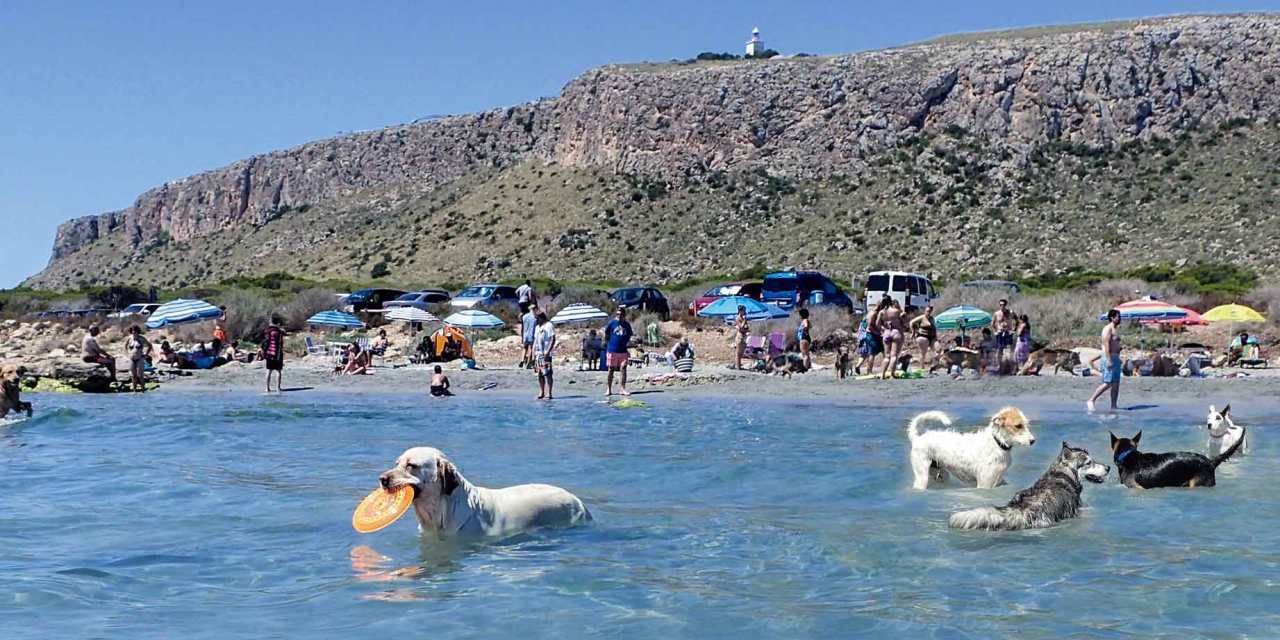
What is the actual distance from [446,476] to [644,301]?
3031cm

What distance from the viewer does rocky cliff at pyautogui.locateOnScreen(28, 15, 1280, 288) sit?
6481 cm

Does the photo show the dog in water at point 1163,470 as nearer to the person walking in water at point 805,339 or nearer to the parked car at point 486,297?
the person walking in water at point 805,339

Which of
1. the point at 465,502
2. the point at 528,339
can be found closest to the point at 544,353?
the point at 528,339

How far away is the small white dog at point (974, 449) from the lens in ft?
30.0

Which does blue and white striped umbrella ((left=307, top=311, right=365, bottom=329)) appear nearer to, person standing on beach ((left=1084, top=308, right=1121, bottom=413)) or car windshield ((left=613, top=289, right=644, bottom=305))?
car windshield ((left=613, top=289, right=644, bottom=305))

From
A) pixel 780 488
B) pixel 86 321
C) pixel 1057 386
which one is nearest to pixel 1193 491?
pixel 780 488

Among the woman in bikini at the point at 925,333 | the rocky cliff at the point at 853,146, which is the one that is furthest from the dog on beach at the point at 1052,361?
the rocky cliff at the point at 853,146

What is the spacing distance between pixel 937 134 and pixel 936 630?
68.6 meters

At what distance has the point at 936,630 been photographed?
6.09m

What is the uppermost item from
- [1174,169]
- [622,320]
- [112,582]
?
[1174,169]

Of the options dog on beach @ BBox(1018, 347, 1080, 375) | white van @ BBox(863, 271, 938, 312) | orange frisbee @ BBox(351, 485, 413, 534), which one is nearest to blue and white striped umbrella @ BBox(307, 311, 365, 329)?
white van @ BBox(863, 271, 938, 312)

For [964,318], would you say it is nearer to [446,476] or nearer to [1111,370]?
[1111,370]

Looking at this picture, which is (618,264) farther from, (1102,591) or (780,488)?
(1102,591)

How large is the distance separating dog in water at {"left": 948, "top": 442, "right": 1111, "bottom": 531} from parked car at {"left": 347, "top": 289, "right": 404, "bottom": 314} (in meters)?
33.6
